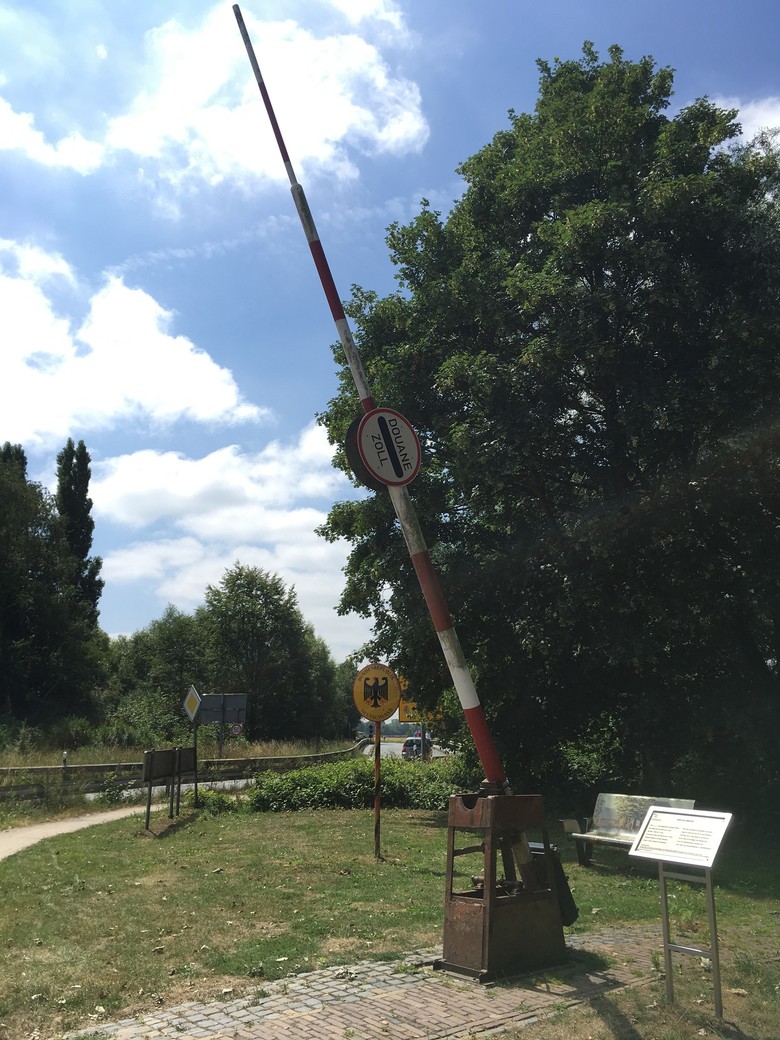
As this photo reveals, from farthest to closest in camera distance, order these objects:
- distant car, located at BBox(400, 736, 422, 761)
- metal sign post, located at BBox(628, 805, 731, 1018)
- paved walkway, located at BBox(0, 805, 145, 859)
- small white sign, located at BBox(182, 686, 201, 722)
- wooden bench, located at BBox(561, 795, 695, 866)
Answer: distant car, located at BBox(400, 736, 422, 761), small white sign, located at BBox(182, 686, 201, 722), paved walkway, located at BBox(0, 805, 145, 859), wooden bench, located at BBox(561, 795, 695, 866), metal sign post, located at BBox(628, 805, 731, 1018)

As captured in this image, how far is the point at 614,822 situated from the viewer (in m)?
11.3

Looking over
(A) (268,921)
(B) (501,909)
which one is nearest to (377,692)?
(A) (268,921)

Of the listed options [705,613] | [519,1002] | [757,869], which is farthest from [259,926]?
[705,613]

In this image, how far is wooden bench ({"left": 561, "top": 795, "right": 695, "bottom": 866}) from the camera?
424 inches

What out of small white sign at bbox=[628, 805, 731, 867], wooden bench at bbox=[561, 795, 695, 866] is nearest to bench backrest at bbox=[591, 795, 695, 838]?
wooden bench at bbox=[561, 795, 695, 866]

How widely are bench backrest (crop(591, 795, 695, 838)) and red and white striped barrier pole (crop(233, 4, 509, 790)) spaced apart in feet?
17.1

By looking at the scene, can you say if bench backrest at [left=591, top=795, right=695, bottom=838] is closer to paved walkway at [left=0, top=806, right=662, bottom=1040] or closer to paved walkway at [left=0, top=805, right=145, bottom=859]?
paved walkway at [left=0, top=806, right=662, bottom=1040]

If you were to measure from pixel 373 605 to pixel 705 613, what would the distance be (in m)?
7.68

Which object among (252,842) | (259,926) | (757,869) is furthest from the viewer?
(252,842)

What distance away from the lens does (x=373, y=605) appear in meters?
19.7

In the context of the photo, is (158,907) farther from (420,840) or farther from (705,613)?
(705,613)

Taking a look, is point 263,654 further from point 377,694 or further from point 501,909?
point 501,909

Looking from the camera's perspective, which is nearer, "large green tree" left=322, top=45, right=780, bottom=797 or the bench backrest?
the bench backrest

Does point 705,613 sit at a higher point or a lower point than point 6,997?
higher
